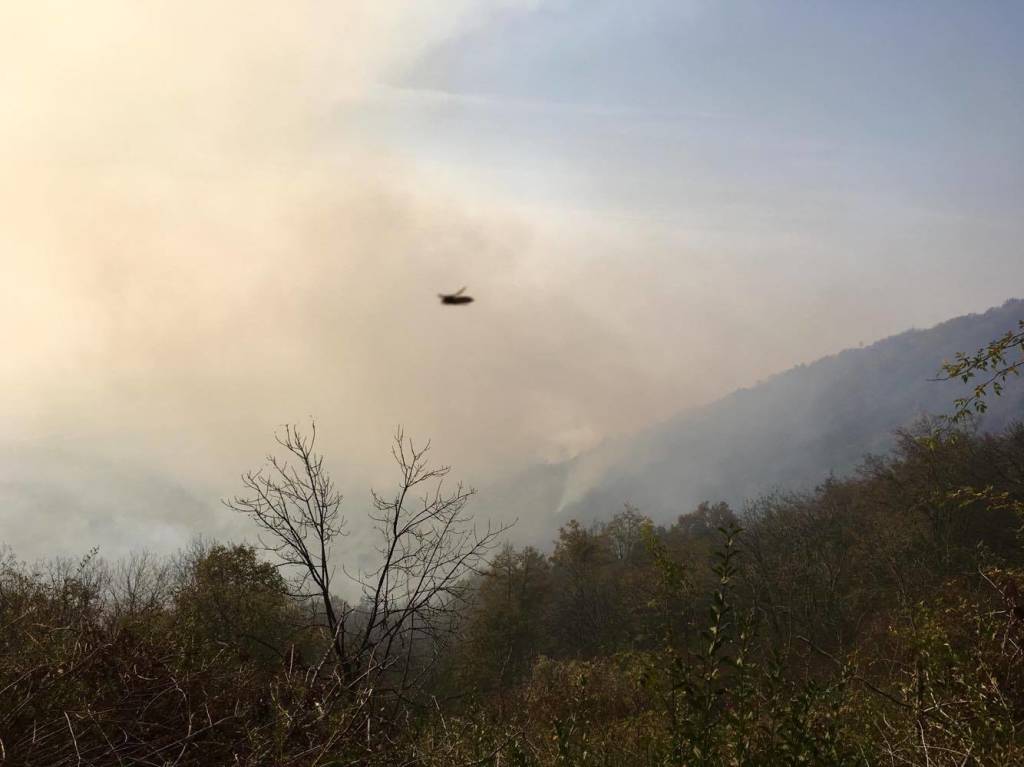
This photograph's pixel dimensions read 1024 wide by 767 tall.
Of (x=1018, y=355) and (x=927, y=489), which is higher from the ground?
(x=1018, y=355)

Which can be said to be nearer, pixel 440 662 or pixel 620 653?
pixel 440 662

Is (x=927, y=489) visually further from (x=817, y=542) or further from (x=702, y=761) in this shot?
(x=702, y=761)

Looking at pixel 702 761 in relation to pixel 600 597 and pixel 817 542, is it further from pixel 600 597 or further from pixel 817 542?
pixel 600 597

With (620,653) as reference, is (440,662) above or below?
above

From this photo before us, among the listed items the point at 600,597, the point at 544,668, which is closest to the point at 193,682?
the point at 544,668

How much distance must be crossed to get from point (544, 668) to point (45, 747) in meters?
31.1

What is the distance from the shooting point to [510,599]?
48.8 m

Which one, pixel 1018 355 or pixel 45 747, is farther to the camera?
pixel 1018 355

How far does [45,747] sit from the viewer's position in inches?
156

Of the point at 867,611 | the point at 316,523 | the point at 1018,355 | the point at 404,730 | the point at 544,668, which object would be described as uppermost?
the point at 316,523

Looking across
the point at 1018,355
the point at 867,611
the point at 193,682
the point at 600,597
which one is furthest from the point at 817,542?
the point at 193,682

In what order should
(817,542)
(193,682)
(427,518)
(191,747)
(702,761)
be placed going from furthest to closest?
(817,542) < (427,518) < (193,682) < (191,747) < (702,761)

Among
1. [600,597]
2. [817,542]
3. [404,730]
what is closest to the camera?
[404,730]

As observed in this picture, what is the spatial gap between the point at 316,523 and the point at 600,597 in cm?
4686
